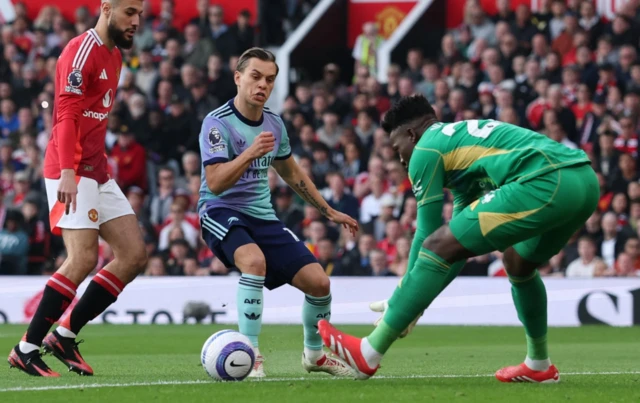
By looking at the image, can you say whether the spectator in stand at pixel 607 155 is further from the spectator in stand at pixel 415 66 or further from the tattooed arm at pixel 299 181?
the tattooed arm at pixel 299 181

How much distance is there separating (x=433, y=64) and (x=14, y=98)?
7397 mm

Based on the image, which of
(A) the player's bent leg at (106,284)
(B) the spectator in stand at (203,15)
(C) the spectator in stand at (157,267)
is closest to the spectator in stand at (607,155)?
(C) the spectator in stand at (157,267)

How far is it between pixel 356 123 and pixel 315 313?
11326mm

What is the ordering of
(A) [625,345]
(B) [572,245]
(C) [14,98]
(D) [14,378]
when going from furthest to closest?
(C) [14,98] → (B) [572,245] → (A) [625,345] → (D) [14,378]

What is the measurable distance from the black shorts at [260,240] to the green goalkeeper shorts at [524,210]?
1737 mm

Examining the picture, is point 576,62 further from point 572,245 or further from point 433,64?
point 572,245

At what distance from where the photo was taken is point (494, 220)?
257 inches

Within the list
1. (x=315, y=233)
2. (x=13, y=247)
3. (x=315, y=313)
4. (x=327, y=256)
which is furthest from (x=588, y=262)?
(x=13, y=247)

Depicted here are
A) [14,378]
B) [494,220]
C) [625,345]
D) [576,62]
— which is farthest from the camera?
[576,62]

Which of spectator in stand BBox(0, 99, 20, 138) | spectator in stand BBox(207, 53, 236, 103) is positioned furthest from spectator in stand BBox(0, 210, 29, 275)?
spectator in stand BBox(207, 53, 236, 103)

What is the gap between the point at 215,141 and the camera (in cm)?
791

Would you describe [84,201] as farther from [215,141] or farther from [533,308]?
[533,308]

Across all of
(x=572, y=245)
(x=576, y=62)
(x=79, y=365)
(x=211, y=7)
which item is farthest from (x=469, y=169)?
(x=211, y=7)

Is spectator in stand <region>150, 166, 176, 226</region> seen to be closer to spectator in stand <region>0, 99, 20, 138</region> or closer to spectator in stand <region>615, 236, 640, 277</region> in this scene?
spectator in stand <region>0, 99, 20, 138</region>
